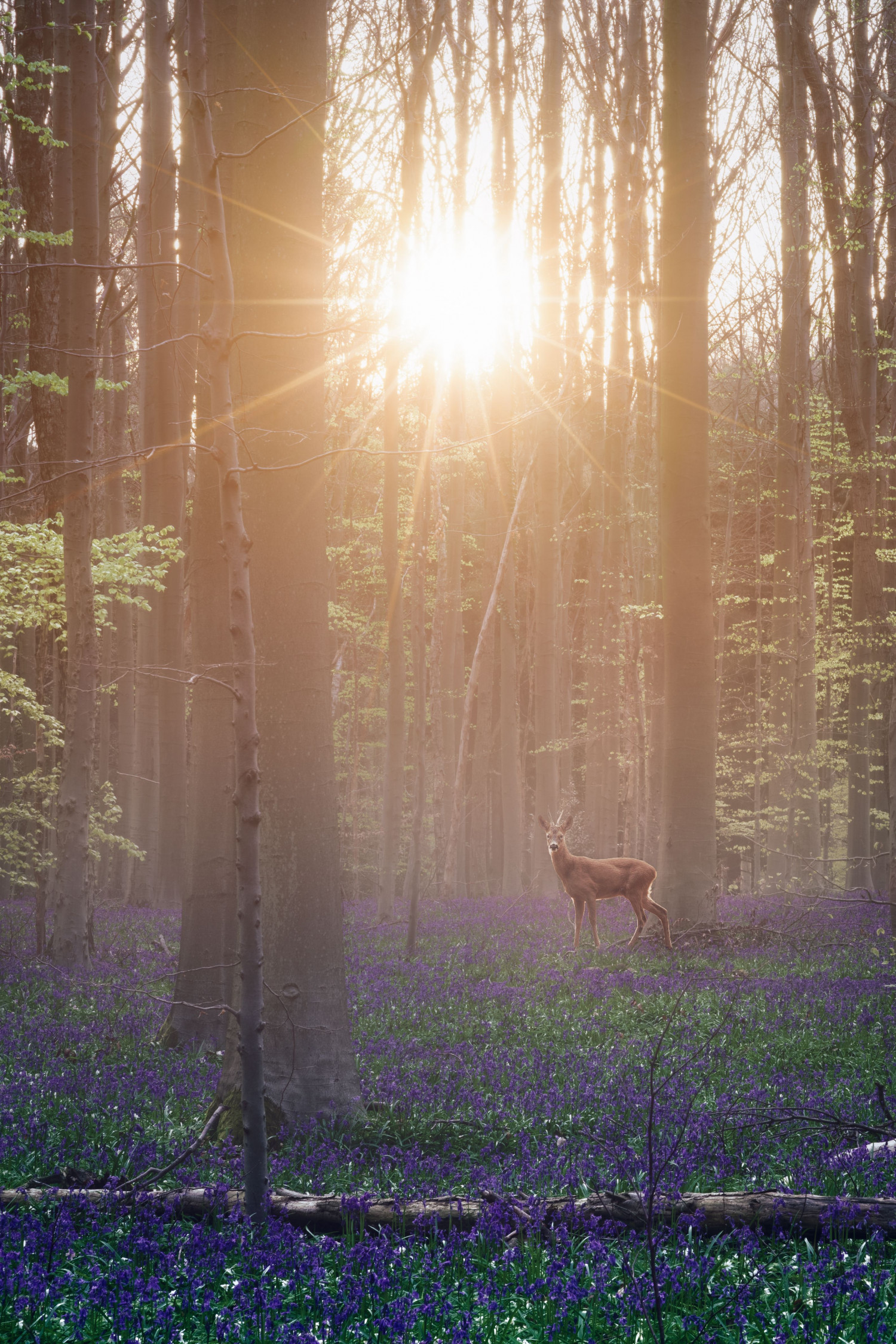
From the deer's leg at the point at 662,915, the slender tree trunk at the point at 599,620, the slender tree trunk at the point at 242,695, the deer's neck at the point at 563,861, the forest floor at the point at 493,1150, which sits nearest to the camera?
the forest floor at the point at 493,1150

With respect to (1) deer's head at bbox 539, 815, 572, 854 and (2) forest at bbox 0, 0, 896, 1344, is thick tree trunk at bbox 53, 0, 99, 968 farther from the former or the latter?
A: (1) deer's head at bbox 539, 815, 572, 854

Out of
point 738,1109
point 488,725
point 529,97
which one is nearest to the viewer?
point 738,1109

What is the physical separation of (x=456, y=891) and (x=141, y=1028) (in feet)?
69.9

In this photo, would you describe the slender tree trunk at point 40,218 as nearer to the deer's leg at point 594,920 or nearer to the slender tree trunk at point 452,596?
the deer's leg at point 594,920

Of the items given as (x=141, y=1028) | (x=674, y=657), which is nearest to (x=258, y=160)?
(x=141, y=1028)

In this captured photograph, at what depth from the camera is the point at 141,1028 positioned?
9.44m

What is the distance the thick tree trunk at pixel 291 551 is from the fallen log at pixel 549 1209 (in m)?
1.85

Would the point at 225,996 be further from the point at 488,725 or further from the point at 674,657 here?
the point at 488,725

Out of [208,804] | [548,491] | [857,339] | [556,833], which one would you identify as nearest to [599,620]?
[548,491]

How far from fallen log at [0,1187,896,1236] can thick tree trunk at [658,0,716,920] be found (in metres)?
10.0

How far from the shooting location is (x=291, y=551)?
7016mm

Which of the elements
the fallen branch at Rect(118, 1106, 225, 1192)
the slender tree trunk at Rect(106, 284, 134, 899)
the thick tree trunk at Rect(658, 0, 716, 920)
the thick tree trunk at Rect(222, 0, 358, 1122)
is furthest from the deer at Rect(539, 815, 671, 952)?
the slender tree trunk at Rect(106, 284, 134, 899)

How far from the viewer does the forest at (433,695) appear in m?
4.44

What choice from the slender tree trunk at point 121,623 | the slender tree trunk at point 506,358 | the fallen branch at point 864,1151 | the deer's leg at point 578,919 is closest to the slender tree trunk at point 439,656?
the slender tree trunk at point 506,358
